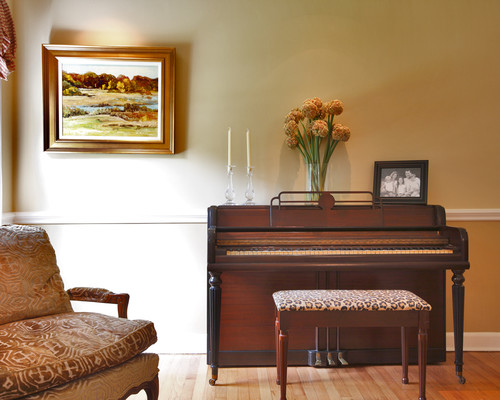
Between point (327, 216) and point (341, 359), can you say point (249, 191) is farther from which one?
point (341, 359)

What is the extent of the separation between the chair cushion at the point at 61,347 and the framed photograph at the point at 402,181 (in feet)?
6.17

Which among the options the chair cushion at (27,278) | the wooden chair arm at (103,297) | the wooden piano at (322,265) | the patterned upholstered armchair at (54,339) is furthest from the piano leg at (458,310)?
the chair cushion at (27,278)

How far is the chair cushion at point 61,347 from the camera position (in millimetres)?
1616

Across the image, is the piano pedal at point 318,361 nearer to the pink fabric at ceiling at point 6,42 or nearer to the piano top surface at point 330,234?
the piano top surface at point 330,234

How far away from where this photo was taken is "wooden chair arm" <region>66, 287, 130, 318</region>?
7.21 feet

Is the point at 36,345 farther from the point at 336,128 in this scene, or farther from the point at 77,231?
the point at 336,128

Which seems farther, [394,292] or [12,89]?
[12,89]

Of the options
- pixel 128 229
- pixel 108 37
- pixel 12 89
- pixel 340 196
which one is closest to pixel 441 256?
pixel 340 196

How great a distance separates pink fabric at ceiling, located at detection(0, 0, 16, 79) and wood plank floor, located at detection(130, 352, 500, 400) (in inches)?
83.2

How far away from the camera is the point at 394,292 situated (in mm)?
2506

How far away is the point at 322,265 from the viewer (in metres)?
2.55

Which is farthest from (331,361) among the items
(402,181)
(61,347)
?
(61,347)

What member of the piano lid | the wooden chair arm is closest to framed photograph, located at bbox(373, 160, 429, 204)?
the piano lid

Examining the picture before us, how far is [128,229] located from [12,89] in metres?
1.26
